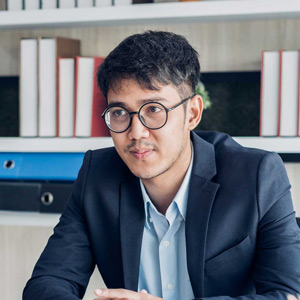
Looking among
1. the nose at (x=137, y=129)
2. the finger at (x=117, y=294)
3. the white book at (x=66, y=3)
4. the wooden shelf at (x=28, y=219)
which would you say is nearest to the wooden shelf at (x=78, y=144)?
the wooden shelf at (x=28, y=219)

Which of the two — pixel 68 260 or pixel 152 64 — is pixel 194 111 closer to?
pixel 152 64

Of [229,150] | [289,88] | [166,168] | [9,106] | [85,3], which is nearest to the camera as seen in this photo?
[166,168]

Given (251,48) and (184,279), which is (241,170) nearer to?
(184,279)

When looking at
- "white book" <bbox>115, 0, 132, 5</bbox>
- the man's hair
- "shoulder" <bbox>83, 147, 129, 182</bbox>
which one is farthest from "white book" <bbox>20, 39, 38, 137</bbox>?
the man's hair

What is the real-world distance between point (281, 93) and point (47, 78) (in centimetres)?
79

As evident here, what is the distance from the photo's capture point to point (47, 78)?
174 centimetres

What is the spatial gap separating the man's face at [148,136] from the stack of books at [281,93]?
1.66ft

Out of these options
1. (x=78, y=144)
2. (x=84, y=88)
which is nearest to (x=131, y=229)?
(x=78, y=144)

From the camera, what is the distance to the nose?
114 cm

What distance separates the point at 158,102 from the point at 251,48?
2.75ft

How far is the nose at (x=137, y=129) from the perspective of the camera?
114cm

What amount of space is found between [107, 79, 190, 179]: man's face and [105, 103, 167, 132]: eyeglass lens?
11mm

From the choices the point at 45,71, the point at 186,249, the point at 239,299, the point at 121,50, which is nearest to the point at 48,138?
the point at 45,71

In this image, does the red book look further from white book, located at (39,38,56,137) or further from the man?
the man
